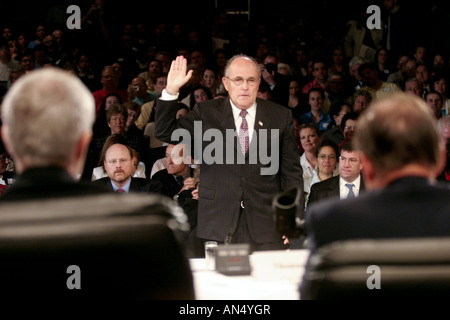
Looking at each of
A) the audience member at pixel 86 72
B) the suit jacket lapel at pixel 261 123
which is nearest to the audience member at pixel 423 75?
the audience member at pixel 86 72

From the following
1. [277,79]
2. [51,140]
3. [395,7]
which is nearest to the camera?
[51,140]

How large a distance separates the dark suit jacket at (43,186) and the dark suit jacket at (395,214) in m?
0.55

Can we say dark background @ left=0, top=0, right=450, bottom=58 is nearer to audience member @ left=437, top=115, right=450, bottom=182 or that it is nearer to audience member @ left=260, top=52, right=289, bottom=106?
audience member @ left=260, top=52, right=289, bottom=106

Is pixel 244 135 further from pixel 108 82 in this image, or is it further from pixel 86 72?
pixel 86 72

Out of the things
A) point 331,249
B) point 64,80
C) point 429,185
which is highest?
point 64,80

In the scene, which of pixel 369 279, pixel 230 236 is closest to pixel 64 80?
pixel 369 279

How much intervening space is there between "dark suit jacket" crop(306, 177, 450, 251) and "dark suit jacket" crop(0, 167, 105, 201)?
1.81 ft

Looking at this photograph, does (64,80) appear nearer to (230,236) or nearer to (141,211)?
(141,211)

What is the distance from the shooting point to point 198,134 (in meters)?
3.40

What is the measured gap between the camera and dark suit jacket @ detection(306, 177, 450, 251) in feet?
4.46

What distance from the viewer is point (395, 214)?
1.37 meters

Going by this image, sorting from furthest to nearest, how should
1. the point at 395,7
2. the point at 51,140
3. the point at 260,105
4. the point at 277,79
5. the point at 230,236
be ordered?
the point at 395,7, the point at 277,79, the point at 260,105, the point at 230,236, the point at 51,140

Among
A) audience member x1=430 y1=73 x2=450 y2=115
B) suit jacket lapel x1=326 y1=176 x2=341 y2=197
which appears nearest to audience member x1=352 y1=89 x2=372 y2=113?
audience member x1=430 y1=73 x2=450 y2=115
